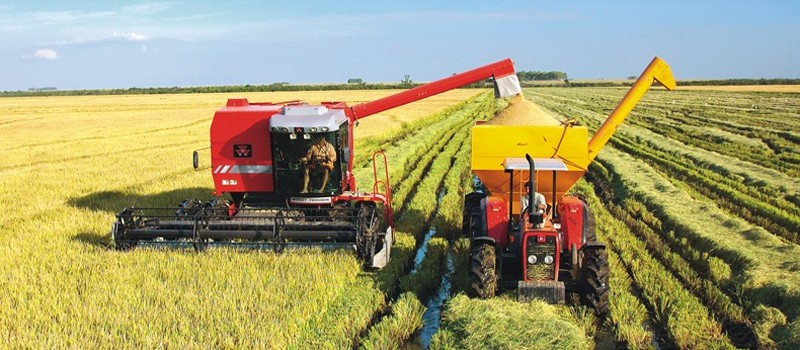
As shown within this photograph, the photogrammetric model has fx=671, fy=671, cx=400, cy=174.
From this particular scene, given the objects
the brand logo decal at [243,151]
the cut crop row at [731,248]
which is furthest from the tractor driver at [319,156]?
the cut crop row at [731,248]

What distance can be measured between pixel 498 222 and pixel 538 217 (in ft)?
3.44

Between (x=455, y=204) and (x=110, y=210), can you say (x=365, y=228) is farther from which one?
(x=110, y=210)

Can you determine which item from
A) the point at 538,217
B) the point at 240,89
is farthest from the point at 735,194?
the point at 240,89

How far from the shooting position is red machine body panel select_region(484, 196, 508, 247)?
8.09 metres

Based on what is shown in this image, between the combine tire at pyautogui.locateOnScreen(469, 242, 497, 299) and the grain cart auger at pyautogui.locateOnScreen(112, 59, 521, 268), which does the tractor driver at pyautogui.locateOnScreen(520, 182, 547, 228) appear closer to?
the combine tire at pyautogui.locateOnScreen(469, 242, 497, 299)

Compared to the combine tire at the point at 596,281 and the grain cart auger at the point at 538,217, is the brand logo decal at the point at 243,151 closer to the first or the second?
the grain cart auger at the point at 538,217

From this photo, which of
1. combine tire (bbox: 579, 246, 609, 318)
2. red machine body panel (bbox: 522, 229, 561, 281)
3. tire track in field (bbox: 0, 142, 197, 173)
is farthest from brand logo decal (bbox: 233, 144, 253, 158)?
tire track in field (bbox: 0, 142, 197, 173)

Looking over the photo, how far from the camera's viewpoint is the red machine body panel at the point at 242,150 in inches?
410

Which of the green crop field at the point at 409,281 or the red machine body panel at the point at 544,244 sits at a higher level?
the red machine body panel at the point at 544,244

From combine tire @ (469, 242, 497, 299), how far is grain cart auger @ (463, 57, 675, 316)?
0.01 m

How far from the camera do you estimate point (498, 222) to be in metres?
8.12

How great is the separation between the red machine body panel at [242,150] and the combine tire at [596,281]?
5238mm

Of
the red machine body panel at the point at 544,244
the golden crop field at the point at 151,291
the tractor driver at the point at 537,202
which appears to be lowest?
the golden crop field at the point at 151,291

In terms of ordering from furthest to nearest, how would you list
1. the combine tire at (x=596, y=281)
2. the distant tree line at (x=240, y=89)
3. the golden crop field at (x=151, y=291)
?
the distant tree line at (x=240, y=89)
the combine tire at (x=596, y=281)
the golden crop field at (x=151, y=291)
